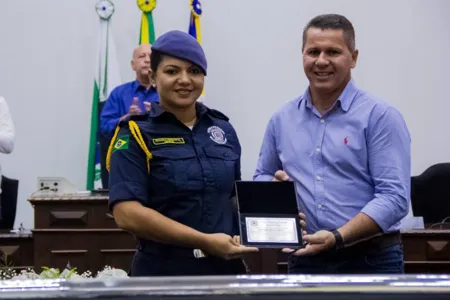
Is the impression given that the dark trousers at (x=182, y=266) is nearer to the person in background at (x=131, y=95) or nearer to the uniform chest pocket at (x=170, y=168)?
the uniform chest pocket at (x=170, y=168)

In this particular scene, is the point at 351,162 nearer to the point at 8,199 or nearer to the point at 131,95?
the point at 131,95

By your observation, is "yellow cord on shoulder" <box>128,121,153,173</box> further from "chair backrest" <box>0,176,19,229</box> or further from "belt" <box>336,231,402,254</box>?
"chair backrest" <box>0,176,19,229</box>

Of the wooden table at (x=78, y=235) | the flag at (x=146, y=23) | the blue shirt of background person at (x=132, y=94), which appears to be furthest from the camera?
the flag at (x=146, y=23)

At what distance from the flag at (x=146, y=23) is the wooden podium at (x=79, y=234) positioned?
2.03m

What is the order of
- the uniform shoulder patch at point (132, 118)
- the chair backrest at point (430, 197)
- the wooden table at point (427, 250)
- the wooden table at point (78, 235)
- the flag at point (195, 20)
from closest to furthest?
the uniform shoulder patch at point (132, 118)
the wooden table at point (427, 250)
the wooden table at point (78, 235)
the chair backrest at point (430, 197)
the flag at point (195, 20)

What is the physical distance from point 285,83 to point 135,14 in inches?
62.5

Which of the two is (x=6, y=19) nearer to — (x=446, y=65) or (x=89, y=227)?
(x=89, y=227)

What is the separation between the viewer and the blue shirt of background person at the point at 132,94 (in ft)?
18.7

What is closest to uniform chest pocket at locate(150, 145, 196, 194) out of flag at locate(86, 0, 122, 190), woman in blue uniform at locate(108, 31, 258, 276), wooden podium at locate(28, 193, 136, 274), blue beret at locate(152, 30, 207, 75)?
woman in blue uniform at locate(108, 31, 258, 276)

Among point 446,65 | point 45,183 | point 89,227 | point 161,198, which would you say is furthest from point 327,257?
point 446,65

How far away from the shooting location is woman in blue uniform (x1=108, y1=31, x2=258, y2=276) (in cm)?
189

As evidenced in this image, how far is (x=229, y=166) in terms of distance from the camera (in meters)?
2.04

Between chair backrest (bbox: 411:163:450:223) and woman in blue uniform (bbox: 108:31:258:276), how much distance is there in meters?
3.75

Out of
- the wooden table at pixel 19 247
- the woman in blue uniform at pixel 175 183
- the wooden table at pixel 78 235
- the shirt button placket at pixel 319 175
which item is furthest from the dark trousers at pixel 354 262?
the wooden table at pixel 19 247
